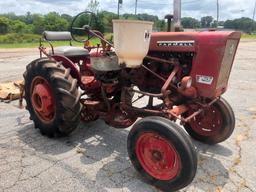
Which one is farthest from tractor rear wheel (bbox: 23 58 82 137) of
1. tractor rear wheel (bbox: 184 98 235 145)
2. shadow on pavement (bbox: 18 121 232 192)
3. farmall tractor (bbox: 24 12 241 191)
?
tractor rear wheel (bbox: 184 98 235 145)

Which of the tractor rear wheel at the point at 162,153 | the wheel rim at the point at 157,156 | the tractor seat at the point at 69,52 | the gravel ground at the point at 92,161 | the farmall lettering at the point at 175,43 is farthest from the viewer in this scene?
the tractor seat at the point at 69,52

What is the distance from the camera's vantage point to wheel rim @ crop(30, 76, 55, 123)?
4050mm

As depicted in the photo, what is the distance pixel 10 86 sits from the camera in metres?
6.72

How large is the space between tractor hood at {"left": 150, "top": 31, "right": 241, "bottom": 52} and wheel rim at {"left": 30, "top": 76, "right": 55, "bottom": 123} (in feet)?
4.96

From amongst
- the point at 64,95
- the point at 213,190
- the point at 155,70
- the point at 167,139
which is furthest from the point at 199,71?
the point at 64,95

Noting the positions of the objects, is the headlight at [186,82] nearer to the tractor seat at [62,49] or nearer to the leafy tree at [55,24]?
the tractor seat at [62,49]

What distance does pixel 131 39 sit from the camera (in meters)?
3.15

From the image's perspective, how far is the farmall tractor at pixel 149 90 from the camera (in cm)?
303

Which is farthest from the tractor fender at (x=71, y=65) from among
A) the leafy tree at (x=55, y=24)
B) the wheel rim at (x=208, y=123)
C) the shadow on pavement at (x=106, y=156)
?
the leafy tree at (x=55, y=24)

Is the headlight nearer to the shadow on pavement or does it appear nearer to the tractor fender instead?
the shadow on pavement

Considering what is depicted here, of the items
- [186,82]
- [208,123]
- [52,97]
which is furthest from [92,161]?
[208,123]

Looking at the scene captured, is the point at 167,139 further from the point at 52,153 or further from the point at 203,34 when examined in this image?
the point at 52,153

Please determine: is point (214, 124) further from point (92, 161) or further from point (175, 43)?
point (92, 161)

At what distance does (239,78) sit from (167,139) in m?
7.28
